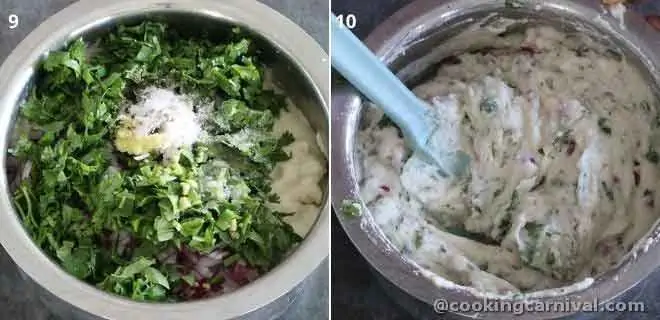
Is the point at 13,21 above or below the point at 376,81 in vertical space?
below

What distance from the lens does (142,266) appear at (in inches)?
35.1

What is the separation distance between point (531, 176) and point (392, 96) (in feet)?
0.54

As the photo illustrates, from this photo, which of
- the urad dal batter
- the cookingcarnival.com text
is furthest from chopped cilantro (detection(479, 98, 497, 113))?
the cookingcarnival.com text

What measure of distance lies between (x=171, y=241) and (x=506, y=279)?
0.32 m

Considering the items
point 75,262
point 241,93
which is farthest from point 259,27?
point 75,262

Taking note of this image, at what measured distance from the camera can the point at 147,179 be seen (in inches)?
35.3

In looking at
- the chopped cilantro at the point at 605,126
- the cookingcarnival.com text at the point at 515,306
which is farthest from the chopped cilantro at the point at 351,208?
the chopped cilantro at the point at 605,126

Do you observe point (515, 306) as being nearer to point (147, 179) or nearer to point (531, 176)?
point (531, 176)

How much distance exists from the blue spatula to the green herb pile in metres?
0.10

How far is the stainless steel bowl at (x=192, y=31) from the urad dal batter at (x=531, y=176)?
0.27 ft

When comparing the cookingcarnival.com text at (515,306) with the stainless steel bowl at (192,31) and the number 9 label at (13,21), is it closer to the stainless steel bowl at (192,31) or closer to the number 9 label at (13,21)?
the stainless steel bowl at (192,31)

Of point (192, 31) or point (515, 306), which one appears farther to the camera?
point (192, 31)

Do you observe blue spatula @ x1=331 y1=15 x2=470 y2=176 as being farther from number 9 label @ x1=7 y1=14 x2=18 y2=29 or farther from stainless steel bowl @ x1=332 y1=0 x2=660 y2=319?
number 9 label @ x1=7 y1=14 x2=18 y2=29

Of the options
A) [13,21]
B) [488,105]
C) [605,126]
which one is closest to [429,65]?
[488,105]
